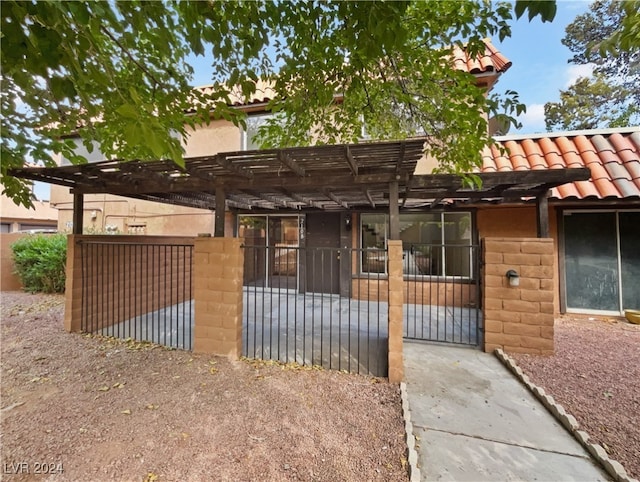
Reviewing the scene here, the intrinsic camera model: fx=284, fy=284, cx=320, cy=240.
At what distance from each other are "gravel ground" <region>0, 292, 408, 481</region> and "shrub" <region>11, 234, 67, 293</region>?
4560 millimetres

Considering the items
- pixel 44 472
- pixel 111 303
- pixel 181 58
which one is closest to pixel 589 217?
pixel 181 58

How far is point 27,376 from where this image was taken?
3.38 metres

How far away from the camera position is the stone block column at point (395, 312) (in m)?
3.38

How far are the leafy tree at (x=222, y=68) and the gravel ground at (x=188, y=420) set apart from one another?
86.2 inches

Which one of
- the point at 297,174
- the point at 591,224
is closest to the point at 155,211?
the point at 297,174

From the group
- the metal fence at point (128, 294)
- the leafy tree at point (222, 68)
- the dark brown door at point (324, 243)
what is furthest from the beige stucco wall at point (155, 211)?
the leafy tree at point (222, 68)

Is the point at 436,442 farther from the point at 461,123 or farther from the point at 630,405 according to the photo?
the point at 461,123

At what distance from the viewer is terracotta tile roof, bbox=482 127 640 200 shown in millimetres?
5246

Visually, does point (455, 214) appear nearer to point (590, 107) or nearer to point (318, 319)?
point (318, 319)

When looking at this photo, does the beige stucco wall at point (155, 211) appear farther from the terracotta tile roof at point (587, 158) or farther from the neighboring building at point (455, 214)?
the terracotta tile roof at point (587, 158)

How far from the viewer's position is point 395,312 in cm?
343

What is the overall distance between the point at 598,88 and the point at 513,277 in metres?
13.7

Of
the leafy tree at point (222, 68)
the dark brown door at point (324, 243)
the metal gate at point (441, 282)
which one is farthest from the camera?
the dark brown door at point (324, 243)

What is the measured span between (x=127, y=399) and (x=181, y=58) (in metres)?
3.70
